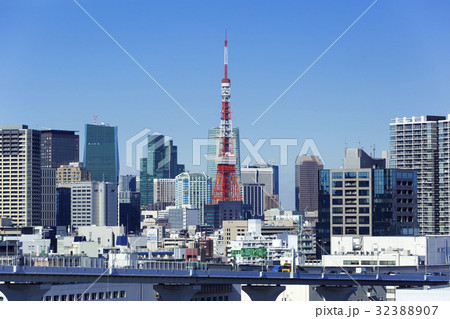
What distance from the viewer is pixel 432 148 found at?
471ft

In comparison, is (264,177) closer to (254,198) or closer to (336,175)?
(254,198)

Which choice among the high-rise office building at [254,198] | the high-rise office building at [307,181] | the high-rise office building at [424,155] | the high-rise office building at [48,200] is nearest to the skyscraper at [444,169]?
the high-rise office building at [424,155]

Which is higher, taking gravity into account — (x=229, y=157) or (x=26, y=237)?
(x=229, y=157)

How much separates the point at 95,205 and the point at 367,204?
106199 mm

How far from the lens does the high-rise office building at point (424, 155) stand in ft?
451

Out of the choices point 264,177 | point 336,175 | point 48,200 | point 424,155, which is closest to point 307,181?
point 424,155

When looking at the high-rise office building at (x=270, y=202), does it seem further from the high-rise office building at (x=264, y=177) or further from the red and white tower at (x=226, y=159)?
the red and white tower at (x=226, y=159)

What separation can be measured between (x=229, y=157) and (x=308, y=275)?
243 ft

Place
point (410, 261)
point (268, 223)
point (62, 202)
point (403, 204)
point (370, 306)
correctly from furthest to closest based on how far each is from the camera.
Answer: point (62, 202)
point (268, 223)
point (403, 204)
point (410, 261)
point (370, 306)

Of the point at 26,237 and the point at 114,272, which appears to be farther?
the point at 26,237

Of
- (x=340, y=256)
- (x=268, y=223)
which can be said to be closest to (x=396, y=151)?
(x=268, y=223)

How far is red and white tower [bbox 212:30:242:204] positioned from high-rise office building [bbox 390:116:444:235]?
2298 centimetres

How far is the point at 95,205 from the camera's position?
193m

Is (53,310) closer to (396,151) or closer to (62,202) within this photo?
(396,151)
